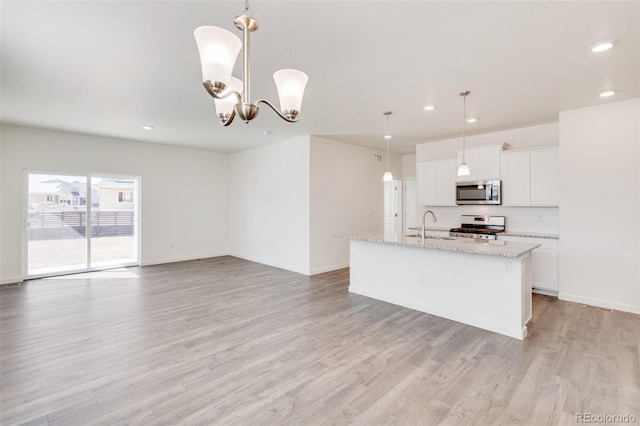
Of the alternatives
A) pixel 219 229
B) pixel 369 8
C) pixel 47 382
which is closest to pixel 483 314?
pixel 369 8

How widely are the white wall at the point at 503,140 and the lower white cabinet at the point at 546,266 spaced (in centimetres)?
165

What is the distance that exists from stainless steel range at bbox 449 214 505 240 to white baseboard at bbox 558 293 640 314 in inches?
49.3

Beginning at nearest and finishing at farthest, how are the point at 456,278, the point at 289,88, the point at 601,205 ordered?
the point at 289,88 → the point at 456,278 → the point at 601,205

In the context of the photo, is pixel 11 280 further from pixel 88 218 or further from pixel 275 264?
Result: pixel 275 264

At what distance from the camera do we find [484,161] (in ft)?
17.4

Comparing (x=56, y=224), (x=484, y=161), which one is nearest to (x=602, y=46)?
(x=484, y=161)

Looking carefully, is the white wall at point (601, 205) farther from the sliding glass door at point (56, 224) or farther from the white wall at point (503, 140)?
the sliding glass door at point (56, 224)

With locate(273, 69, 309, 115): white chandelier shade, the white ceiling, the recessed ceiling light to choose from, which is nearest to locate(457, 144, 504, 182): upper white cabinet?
the white ceiling

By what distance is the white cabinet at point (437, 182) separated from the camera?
19.0 feet

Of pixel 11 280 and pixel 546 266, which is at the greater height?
pixel 546 266

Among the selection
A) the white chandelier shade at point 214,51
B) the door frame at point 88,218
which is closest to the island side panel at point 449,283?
the white chandelier shade at point 214,51

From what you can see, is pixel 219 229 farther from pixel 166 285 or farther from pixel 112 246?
pixel 166 285

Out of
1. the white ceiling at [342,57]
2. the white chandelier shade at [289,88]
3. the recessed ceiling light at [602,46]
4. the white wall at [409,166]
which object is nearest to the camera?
the white chandelier shade at [289,88]

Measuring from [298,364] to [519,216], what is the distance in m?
4.68
